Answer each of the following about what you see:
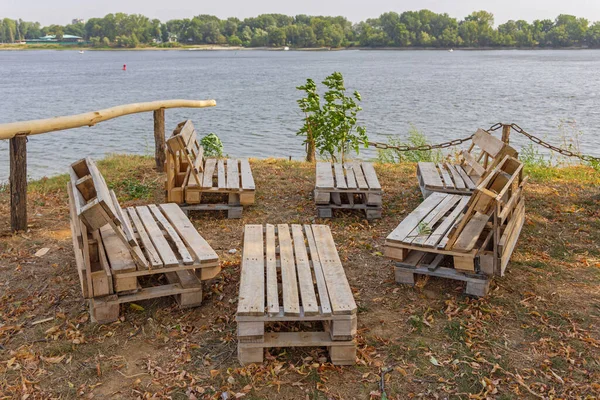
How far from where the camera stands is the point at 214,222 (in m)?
7.03

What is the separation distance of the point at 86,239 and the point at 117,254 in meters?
0.40

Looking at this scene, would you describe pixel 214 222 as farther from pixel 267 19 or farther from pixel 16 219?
pixel 267 19

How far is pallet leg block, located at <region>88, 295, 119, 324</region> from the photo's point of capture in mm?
4406

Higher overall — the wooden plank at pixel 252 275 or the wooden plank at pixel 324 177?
the wooden plank at pixel 324 177

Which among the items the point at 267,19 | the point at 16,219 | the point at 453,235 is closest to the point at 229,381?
the point at 453,235

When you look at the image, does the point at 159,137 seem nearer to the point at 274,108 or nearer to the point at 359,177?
the point at 359,177

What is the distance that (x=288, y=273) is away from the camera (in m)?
4.39

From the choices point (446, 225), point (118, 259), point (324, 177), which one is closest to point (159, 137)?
point (324, 177)

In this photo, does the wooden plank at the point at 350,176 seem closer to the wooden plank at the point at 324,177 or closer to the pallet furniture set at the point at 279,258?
the wooden plank at the point at 324,177

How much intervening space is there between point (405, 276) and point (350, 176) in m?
2.70

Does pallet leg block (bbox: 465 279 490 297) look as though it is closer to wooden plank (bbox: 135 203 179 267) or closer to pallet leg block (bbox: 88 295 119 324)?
wooden plank (bbox: 135 203 179 267)

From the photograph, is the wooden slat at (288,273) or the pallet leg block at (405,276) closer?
the wooden slat at (288,273)

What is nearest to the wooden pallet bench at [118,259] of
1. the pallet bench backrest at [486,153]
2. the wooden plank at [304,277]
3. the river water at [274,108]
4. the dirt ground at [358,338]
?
the dirt ground at [358,338]

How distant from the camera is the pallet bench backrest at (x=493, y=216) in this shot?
14.8 feet
